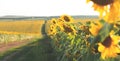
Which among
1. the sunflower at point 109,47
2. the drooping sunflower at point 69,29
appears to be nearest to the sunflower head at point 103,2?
the sunflower at point 109,47

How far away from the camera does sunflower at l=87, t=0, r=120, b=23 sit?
2.36 metres

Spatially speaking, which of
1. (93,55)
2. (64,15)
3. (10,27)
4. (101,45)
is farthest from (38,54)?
(10,27)

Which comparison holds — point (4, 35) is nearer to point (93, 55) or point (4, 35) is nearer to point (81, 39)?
point (81, 39)

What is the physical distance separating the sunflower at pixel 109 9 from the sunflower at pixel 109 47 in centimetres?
26

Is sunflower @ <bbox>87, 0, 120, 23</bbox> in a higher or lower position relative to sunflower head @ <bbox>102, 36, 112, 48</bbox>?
higher

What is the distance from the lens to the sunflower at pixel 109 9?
2.36m

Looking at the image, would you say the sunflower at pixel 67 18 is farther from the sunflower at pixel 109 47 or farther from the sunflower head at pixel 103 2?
the sunflower head at pixel 103 2

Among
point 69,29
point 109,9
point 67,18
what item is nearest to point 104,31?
point 109,9

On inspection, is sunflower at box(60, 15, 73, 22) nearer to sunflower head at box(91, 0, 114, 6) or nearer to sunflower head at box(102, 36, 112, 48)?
sunflower head at box(102, 36, 112, 48)

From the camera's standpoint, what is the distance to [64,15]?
325 inches

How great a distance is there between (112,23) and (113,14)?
0.09 metres

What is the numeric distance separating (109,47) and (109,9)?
364 millimetres

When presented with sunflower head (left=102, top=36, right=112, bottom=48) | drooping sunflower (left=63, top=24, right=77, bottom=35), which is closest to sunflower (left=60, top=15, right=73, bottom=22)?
drooping sunflower (left=63, top=24, right=77, bottom=35)

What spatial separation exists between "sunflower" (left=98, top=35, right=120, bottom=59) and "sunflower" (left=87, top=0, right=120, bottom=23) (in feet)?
0.84
